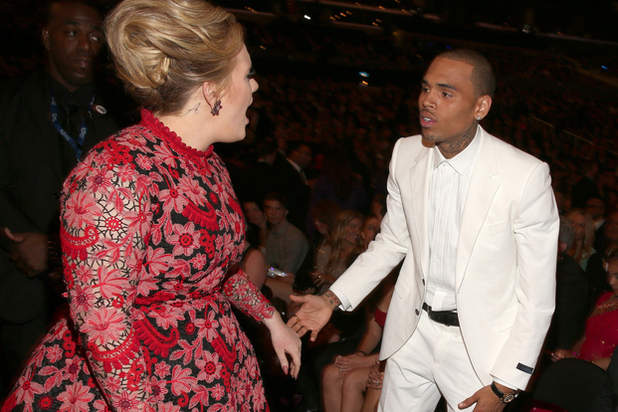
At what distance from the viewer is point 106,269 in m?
1.13

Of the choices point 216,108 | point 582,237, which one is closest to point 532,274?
point 216,108

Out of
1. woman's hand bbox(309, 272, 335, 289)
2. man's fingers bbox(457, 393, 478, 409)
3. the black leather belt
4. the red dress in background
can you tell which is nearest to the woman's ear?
the black leather belt

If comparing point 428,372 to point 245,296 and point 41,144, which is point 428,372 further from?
point 41,144

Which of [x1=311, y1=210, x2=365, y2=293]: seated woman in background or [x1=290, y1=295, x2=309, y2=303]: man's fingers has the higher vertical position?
[x1=290, y1=295, x2=309, y2=303]: man's fingers

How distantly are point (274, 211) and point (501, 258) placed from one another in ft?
9.65

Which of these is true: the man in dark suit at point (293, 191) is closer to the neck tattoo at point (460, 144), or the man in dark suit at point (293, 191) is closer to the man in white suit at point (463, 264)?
the man in white suit at point (463, 264)

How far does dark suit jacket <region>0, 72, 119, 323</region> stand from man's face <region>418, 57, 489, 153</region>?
5.42 ft

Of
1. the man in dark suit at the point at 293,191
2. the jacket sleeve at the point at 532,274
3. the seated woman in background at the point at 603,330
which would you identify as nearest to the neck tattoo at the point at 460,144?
the jacket sleeve at the point at 532,274

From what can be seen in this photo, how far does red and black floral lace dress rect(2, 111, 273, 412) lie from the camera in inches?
44.4

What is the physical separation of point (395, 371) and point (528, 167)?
0.97m

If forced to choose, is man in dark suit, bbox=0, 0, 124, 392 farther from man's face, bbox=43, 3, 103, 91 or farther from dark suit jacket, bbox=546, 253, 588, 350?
dark suit jacket, bbox=546, 253, 588, 350

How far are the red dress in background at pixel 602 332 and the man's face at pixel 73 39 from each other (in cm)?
329

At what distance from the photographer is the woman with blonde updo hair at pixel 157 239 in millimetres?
1133

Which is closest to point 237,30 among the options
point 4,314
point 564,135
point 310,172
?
point 4,314
